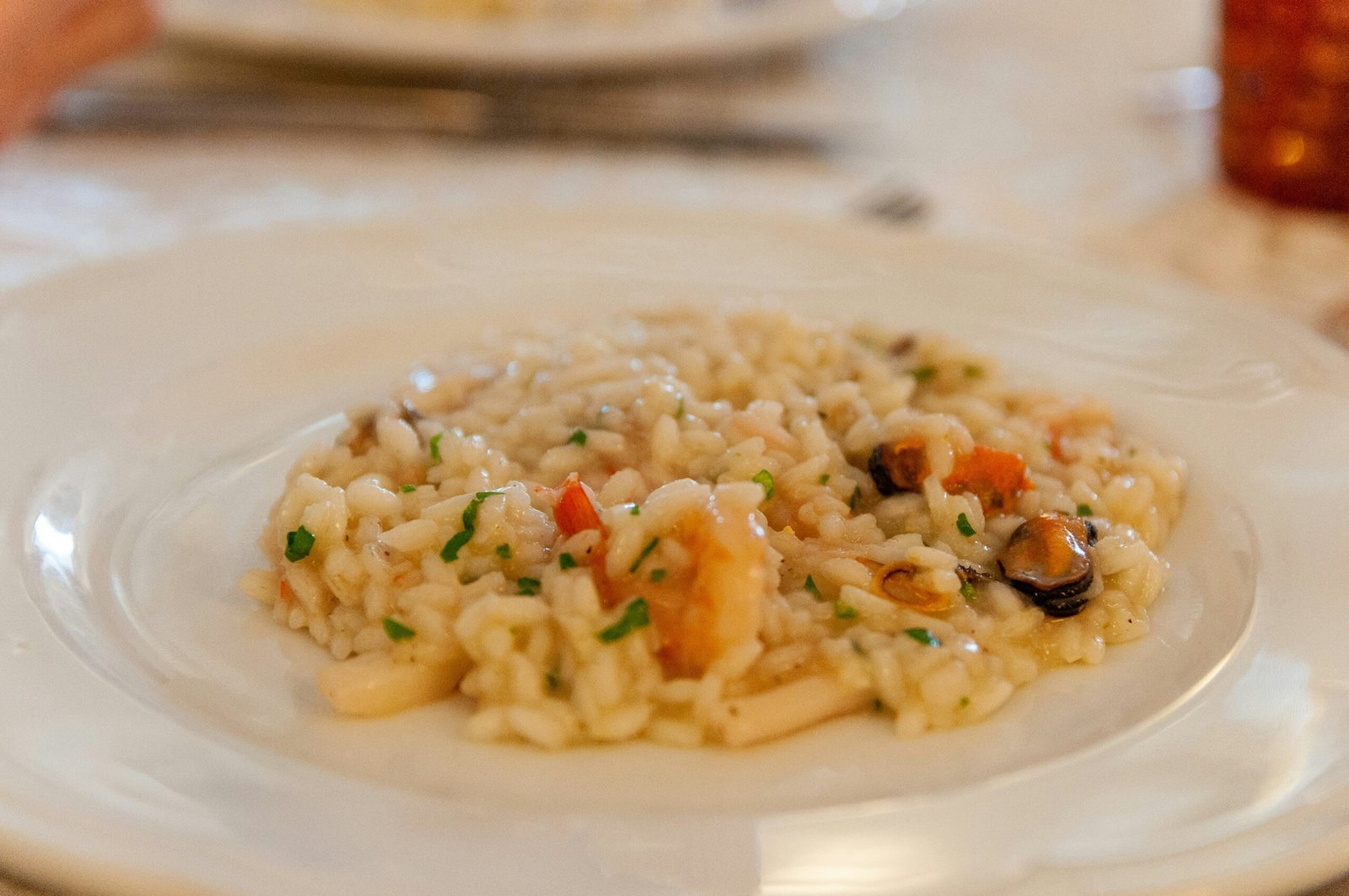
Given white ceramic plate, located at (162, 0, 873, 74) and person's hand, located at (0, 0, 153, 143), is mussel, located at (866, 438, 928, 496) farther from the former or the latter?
person's hand, located at (0, 0, 153, 143)

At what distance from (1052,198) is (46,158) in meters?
3.00

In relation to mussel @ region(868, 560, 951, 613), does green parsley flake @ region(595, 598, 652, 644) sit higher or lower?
higher

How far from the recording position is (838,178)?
12.7ft

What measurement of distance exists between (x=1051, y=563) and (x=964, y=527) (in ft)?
0.47

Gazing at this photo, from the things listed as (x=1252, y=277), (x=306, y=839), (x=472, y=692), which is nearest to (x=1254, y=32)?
(x=1252, y=277)

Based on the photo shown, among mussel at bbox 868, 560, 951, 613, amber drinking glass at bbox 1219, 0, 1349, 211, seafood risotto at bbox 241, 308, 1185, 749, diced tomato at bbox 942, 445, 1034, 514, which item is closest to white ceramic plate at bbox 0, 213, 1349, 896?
seafood risotto at bbox 241, 308, 1185, 749

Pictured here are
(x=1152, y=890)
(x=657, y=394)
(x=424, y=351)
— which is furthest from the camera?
(x=424, y=351)

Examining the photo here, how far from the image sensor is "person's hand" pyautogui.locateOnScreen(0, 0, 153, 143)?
11.3 ft

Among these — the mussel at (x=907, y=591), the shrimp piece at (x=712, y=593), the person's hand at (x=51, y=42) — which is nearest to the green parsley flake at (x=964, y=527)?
the mussel at (x=907, y=591)

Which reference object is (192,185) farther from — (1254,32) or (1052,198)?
(1254,32)

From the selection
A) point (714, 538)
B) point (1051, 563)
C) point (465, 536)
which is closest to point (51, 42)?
point (465, 536)

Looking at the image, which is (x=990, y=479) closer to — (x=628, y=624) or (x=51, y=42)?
(x=628, y=624)

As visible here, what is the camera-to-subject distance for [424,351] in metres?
2.58

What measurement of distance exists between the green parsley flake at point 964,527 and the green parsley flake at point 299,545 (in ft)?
3.02
